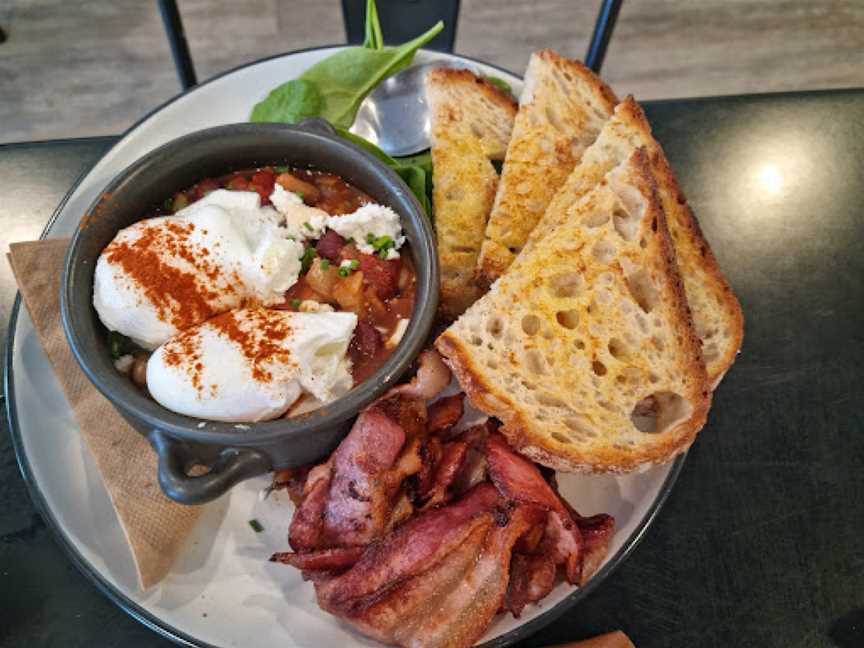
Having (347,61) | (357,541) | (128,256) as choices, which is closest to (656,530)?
(357,541)

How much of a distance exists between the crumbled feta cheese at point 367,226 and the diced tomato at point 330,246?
0.05ft

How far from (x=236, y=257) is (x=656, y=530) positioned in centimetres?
143

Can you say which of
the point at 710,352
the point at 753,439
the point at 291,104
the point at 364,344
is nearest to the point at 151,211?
the point at 291,104

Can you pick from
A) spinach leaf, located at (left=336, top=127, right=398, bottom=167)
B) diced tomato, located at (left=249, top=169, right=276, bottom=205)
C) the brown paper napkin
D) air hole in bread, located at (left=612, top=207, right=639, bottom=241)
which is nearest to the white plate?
the brown paper napkin

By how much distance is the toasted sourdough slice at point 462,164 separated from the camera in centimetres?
228

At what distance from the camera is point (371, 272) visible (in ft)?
6.60

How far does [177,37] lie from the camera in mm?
Answer: 2961

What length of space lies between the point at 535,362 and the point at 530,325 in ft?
0.34

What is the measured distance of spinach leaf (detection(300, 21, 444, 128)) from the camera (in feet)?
8.32

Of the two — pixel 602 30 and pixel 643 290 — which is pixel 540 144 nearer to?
pixel 643 290

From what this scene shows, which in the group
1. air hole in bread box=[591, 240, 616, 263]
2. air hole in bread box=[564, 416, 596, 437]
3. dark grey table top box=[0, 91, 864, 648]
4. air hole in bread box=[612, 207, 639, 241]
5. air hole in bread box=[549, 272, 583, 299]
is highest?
air hole in bread box=[612, 207, 639, 241]

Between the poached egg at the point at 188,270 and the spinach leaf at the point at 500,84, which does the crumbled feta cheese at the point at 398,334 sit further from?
the spinach leaf at the point at 500,84

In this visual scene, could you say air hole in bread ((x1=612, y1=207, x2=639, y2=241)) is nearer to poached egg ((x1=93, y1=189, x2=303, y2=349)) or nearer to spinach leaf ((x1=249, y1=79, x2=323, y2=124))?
poached egg ((x1=93, y1=189, x2=303, y2=349))

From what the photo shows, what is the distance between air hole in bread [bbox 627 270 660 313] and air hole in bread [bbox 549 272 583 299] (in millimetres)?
145
